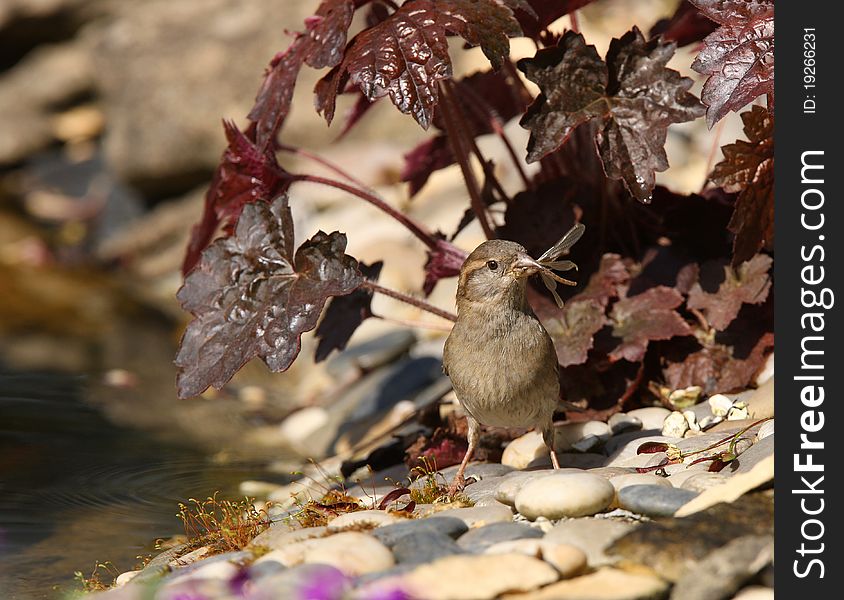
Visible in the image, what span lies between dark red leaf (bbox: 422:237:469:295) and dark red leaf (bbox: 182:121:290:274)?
2.03 ft

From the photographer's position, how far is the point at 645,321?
390 centimetres

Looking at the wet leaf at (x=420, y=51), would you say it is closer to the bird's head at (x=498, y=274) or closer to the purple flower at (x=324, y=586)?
the bird's head at (x=498, y=274)

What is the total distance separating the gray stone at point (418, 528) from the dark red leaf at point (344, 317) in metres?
1.36

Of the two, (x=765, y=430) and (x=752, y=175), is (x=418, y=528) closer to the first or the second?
(x=765, y=430)

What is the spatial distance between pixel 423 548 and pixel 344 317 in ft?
5.58

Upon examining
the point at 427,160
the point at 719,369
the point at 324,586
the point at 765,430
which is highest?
the point at 427,160

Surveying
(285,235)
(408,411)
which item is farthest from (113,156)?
(285,235)

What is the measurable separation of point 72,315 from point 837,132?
20.2ft

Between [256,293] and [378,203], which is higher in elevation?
[378,203]

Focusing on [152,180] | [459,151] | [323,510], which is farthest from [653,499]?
[152,180]

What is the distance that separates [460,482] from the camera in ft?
11.0

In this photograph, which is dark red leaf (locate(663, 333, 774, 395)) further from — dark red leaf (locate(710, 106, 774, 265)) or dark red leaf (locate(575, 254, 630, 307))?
dark red leaf (locate(710, 106, 774, 265))

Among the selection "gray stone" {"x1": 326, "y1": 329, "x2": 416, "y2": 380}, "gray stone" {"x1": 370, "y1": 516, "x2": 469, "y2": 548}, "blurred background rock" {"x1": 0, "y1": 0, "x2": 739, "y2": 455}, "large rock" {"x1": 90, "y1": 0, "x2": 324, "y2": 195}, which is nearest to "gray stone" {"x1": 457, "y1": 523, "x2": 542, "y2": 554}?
"gray stone" {"x1": 370, "y1": 516, "x2": 469, "y2": 548}

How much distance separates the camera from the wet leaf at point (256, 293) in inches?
132
